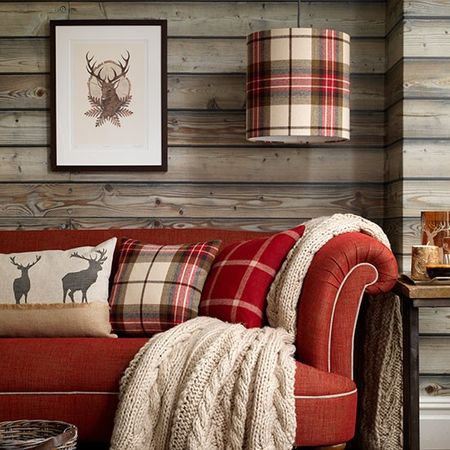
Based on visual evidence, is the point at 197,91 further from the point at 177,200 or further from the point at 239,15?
the point at 177,200

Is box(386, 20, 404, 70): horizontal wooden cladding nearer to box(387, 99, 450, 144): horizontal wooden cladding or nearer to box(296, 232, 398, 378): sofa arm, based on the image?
box(387, 99, 450, 144): horizontal wooden cladding

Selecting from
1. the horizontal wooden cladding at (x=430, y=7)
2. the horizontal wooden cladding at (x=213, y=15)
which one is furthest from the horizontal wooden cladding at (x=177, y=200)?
the horizontal wooden cladding at (x=430, y=7)

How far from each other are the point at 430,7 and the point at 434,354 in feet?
4.52

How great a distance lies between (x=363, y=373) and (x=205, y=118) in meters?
1.33

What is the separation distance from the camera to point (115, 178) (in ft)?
13.1

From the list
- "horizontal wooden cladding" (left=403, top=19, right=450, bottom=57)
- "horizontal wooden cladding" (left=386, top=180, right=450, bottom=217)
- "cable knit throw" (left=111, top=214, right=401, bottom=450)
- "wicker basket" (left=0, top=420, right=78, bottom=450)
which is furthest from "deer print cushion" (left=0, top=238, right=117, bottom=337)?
"horizontal wooden cladding" (left=403, top=19, right=450, bottom=57)

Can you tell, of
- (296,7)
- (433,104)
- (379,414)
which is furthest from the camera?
(296,7)

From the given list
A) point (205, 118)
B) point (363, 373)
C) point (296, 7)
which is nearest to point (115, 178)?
point (205, 118)

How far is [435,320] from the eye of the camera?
3547mm

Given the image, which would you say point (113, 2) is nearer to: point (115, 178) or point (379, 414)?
point (115, 178)

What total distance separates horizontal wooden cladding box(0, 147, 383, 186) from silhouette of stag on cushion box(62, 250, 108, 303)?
0.66 metres

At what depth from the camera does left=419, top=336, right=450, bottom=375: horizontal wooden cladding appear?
11.7ft

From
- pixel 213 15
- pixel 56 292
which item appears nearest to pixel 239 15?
pixel 213 15

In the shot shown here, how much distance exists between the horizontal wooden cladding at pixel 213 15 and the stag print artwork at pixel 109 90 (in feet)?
0.68
